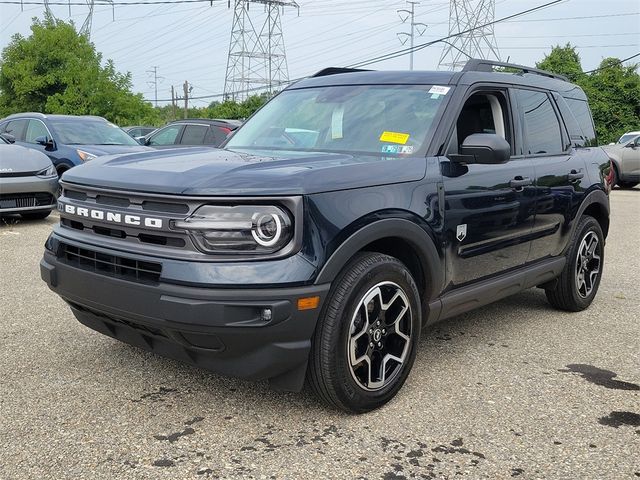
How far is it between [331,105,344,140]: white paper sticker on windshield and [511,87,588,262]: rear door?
50.4 inches

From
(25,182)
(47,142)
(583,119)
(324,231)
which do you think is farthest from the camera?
(47,142)

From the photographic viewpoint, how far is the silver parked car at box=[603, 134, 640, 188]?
730 inches

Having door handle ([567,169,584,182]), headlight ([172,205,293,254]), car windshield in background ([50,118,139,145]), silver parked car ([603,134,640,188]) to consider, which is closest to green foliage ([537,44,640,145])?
silver parked car ([603,134,640,188])

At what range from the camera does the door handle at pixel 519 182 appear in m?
4.29

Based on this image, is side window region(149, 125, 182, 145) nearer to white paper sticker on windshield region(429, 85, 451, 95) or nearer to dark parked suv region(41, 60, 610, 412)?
dark parked suv region(41, 60, 610, 412)

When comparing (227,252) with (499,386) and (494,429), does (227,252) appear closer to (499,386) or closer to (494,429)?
(494,429)

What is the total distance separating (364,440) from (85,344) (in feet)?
7.03

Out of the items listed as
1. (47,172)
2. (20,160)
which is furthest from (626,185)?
(20,160)

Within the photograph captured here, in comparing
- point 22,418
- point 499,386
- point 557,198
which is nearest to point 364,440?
point 499,386

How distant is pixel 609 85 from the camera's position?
27.2 meters

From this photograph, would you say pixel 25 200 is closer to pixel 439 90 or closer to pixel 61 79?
pixel 439 90

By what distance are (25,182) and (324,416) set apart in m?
7.32

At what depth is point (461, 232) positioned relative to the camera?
3828mm

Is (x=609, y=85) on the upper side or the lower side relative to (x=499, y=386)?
upper
